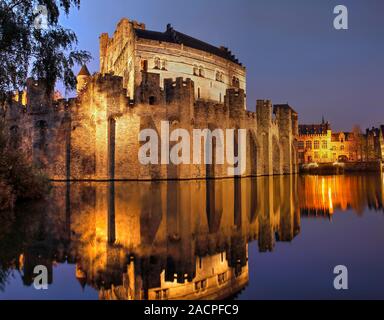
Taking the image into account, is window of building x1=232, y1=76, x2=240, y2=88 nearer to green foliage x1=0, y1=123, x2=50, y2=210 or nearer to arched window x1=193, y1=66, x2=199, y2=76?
arched window x1=193, y1=66, x2=199, y2=76

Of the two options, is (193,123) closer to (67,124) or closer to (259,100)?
(67,124)

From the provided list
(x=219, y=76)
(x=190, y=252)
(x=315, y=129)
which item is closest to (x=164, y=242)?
(x=190, y=252)

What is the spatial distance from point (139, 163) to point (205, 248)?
54.4ft

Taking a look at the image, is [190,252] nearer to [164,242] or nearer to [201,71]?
[164,242]

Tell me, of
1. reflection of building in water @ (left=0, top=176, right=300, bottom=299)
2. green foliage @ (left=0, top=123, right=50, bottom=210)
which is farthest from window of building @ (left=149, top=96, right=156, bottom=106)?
reflection of building in water @ (left=0, top=176, right=300, bottom=299)

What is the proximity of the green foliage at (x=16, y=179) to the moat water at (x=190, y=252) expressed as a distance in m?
0.64

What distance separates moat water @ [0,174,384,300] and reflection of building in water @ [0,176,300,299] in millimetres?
17

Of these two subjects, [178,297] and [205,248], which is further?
[205,248]

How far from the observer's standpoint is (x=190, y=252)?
6.23m

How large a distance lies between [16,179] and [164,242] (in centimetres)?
795

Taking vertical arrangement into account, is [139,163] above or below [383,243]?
above

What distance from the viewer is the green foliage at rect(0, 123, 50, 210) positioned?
1091cm
